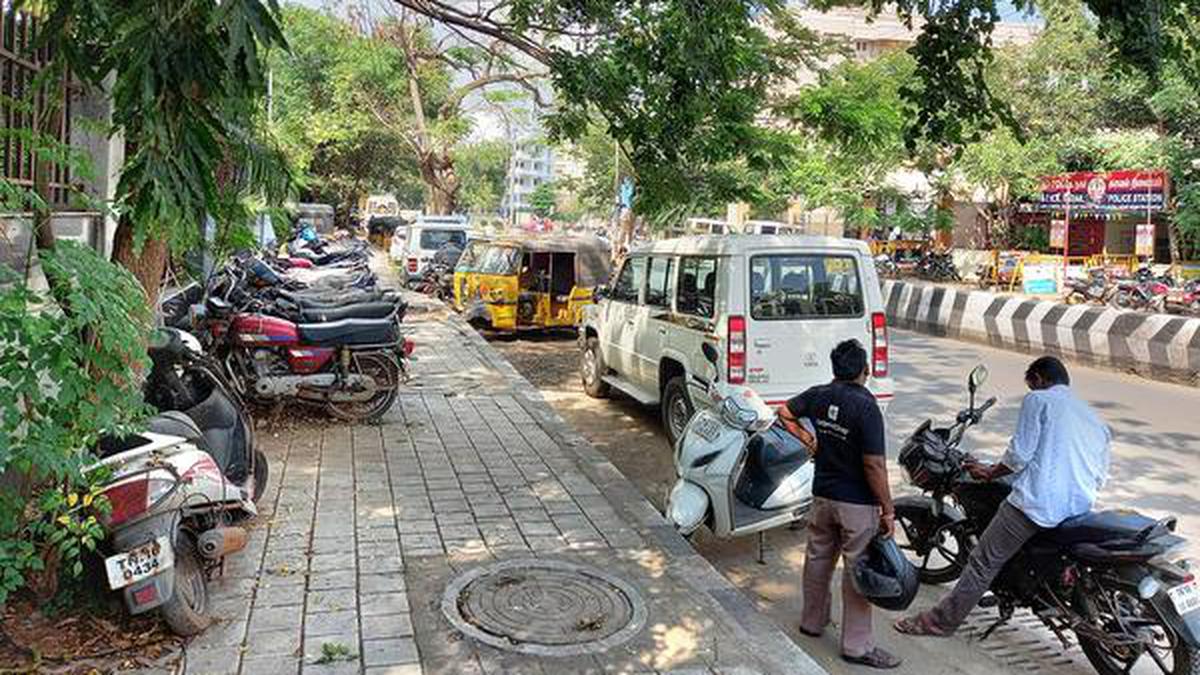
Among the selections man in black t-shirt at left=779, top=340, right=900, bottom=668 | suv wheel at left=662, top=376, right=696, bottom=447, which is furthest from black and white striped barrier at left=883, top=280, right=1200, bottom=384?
man in black t-shirt at left=779, top=340, right=900, bottom=668

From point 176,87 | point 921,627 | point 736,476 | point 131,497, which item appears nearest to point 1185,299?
point 736,476

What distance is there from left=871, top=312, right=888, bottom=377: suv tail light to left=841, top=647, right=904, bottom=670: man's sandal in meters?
3.58

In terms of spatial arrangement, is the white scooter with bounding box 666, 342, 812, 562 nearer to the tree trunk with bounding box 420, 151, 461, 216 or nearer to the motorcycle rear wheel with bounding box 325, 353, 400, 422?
the motorcycle rear wheel with bounding box 325, 353, 400, 422

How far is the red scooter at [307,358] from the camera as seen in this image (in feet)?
25.1

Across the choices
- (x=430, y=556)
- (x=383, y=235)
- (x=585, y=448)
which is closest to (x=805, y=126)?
(x=585, y=448)

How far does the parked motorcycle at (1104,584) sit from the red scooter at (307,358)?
193 inches

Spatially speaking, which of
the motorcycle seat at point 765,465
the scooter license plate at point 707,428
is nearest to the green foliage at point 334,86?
the scooter license plate at point 707,428

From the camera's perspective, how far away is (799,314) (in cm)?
744

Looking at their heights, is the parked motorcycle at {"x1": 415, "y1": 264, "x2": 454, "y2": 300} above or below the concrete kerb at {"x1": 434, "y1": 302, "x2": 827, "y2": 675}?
above

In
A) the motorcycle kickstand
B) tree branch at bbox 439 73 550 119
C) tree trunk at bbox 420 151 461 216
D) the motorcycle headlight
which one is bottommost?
the motorcycle kickstand

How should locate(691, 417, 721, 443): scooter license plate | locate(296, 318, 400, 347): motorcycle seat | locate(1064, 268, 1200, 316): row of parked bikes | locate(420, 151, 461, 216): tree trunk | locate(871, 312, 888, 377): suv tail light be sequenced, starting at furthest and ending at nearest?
1. locate(420, 151, 461, 216): tree trunk
2. locate(1064, 268, 1200, 316): row of parked bikes
3. locate(296, 318, 400, 347): motorcycle seat
4. locate(871, 312, 888, 377): suv tail light
5. locate(691, 417, 721, 443): scooter license plate

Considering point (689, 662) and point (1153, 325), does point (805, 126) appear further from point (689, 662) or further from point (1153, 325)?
point (689, 662)

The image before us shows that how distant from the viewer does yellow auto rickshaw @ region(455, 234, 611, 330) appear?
563 inches

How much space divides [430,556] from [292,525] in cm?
95
